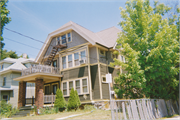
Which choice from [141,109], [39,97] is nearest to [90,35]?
[39,97]

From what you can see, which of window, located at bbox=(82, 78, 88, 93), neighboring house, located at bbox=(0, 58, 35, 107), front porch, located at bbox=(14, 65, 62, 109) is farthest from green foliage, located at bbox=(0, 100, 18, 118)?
neighboring house, located at bbox=(0, 58, 35, 107)

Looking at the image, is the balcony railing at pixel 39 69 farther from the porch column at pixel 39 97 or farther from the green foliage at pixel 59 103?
the green foliage at pixel 59 103

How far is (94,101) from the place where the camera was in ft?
57.3

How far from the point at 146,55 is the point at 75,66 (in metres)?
8.51

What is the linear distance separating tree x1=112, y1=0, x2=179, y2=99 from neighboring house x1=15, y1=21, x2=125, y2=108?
366 centimetres

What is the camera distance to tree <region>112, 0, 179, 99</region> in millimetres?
13742

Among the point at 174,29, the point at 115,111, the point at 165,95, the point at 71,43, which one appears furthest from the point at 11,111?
the point at 174,29

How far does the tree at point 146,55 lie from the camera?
1374cm

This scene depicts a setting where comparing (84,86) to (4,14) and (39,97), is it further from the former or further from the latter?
(4,14)

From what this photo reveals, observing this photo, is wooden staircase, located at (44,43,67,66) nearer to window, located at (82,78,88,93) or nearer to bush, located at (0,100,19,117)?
window, located at (82,78,88,93)

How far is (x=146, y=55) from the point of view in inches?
592

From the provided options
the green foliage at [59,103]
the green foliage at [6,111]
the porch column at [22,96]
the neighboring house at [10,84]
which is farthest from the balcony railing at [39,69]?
the neighboring house at [10,84]

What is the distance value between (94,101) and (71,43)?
7.91 meters

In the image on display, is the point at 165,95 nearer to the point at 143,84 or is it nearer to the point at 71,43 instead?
the point at 143,84
